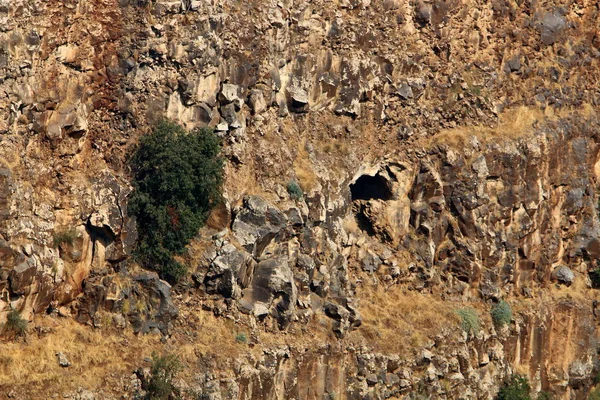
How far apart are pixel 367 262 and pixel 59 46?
1461cm

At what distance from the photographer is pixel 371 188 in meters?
63.6

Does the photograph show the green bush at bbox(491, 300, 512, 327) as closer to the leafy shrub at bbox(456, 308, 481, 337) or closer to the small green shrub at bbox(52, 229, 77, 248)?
the leafy shrub at bbox(456, 308, 481, 337)

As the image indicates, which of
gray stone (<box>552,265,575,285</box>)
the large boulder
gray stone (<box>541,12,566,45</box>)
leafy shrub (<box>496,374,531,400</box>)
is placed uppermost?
gray stone (<box>541,12,566,45</box>)

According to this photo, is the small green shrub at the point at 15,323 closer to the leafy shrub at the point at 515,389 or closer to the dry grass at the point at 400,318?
the dry grass at the point at 400,318

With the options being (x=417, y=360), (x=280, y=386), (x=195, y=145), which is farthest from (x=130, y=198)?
(x=417, y=360)

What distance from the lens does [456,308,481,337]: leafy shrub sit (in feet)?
203

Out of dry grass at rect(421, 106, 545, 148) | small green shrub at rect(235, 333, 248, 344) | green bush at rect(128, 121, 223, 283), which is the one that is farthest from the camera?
dry grass at rect(421, 106, 545, 148)

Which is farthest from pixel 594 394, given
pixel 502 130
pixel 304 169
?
pixel 304 169

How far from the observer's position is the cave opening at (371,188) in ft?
207

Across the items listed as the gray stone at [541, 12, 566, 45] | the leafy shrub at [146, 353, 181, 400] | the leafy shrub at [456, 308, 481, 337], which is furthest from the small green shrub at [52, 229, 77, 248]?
the gray stone at [541, 12, 566, 45]

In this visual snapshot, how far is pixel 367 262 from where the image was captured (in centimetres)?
6147

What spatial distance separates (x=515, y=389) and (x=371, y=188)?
9.54 metres

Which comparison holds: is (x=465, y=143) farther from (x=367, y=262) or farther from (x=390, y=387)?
(x=390, y=387)

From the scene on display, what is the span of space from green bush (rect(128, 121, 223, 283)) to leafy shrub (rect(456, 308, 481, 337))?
11750mm
